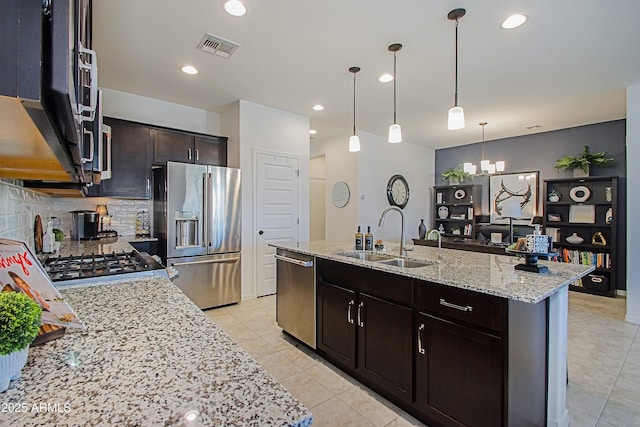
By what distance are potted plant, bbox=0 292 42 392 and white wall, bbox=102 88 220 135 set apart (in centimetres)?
403

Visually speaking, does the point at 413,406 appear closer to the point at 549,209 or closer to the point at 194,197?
the point at 194,197

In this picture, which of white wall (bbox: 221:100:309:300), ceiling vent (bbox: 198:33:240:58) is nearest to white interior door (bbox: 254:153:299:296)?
white wall (bbox: 221:100:309:300)

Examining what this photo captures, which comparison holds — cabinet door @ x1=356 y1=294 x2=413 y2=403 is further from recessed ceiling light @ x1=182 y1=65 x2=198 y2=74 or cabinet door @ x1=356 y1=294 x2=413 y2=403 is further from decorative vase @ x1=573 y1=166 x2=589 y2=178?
decorative vase @ x1=573 y1=166 x2=589 y2=178

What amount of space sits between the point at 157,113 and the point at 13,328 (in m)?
4.26

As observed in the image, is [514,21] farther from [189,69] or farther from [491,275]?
[189,69]

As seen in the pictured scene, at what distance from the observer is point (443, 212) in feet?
22.1

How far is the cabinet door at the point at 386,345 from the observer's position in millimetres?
1868

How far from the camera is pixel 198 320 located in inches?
39.7

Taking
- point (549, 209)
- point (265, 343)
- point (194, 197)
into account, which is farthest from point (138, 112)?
point (549, 209)

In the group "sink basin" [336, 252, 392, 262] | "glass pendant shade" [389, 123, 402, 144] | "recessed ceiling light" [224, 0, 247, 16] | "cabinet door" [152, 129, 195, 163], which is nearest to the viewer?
"recessed ceiling light" [224, 0, 247, 16]

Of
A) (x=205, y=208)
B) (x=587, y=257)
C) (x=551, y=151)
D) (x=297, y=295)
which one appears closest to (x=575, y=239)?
(x=587, y=257)

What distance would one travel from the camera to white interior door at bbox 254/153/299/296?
4316 millimetres

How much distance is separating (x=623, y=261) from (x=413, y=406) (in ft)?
16.5

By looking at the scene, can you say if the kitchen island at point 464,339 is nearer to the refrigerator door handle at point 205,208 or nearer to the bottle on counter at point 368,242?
the bottle on counter at point 368,242
